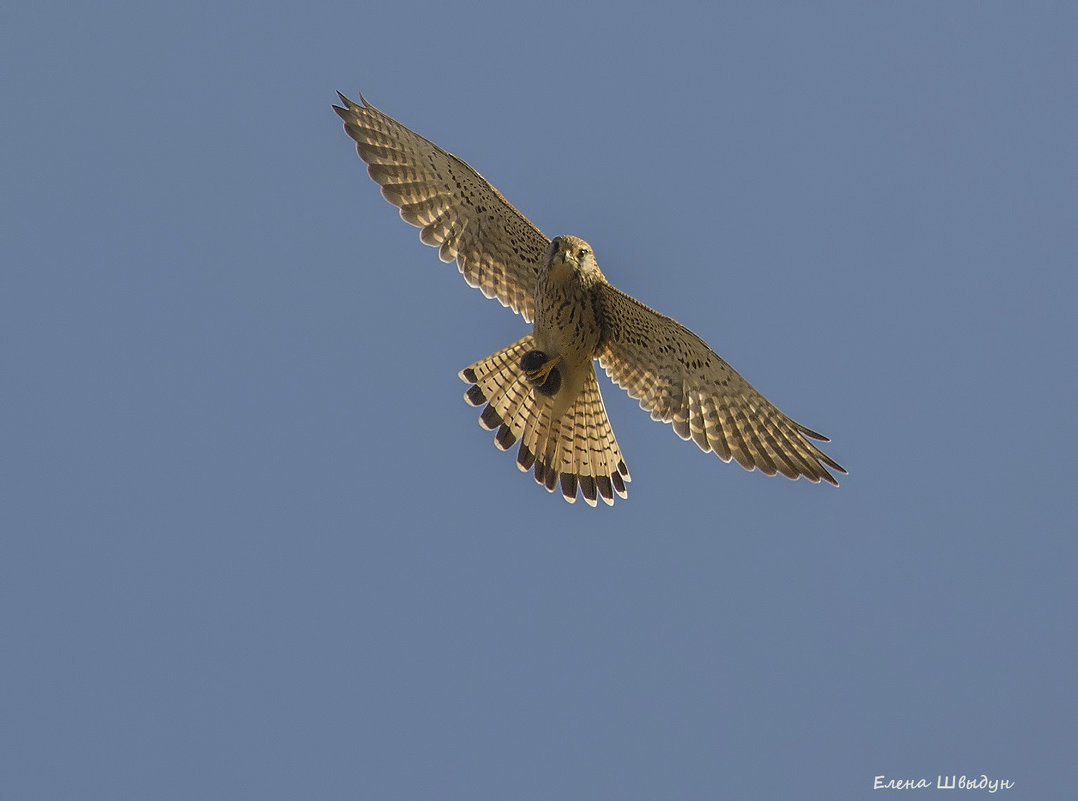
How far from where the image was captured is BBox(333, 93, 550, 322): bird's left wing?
10.3 metres

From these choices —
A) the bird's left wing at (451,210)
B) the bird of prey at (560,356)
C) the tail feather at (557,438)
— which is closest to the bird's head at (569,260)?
the bird of prey at (560,356)

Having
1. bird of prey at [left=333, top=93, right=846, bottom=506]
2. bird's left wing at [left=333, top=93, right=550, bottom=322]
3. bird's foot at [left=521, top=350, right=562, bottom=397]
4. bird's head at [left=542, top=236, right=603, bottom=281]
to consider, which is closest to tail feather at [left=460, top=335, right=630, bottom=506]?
bird of prey at [left=333, top=93, right=846, bottom=506]

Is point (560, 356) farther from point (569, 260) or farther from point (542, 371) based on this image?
point (569, 260)

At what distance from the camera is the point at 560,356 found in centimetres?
1011

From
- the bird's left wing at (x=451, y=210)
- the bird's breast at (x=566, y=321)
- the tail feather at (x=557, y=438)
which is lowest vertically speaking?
the tail feather at (x=557, y=438)

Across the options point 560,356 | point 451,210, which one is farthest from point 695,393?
point 451,210

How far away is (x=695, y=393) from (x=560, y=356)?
3.46ft

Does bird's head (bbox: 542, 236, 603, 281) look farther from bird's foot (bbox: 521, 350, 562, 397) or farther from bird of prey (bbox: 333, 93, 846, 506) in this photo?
bird's foot (bbox: 521, 350, 562, 397)

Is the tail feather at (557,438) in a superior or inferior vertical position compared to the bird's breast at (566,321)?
inferior

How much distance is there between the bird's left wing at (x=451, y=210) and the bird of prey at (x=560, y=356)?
0.4 inches

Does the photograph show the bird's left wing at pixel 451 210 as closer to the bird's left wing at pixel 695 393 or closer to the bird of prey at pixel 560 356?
the bird of prey at pixel 560 356

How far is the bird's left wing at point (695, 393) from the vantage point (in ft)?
31.7

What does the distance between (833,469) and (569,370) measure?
2.09 metres

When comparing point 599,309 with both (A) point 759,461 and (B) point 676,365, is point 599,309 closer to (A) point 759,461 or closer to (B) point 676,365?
(B) point 676,365
